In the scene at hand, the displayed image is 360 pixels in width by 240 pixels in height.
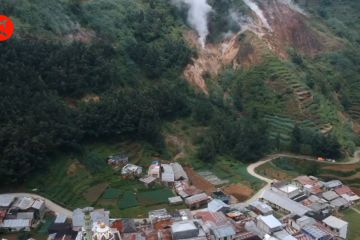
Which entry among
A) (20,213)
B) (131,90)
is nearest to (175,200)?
Answer: (20,213)

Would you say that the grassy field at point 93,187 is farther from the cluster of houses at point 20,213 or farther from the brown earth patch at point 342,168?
the brown earth patch at point 342,168

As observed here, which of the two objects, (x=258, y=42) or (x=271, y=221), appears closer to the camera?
(x=271, y=221)

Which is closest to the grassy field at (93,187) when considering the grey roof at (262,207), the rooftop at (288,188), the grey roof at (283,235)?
the grey roof at (262,207)

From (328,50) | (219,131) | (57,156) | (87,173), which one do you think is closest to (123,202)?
(87,173)

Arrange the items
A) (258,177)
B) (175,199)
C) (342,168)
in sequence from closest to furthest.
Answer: (175,199)
(258,177)
(342,168)

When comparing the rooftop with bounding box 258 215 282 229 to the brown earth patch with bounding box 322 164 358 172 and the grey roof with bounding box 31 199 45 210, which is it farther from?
the grey roof with bounding box 31 199 45 210

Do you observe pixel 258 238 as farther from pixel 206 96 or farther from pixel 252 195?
pixel 206 96

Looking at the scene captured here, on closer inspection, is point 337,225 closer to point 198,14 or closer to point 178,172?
point 178,172
